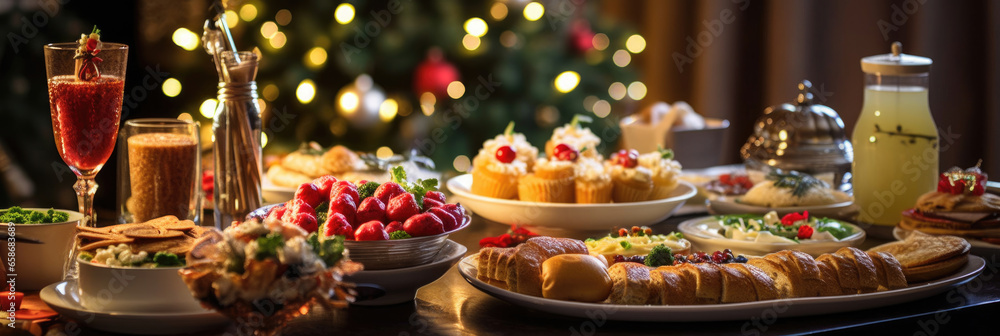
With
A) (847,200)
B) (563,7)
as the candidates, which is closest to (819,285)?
(847,200)

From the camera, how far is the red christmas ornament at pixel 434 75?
4.35 m

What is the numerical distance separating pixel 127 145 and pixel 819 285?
1345mm

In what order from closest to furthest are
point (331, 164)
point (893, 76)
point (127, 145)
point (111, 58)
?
1. point (111, 58)
2. point (127, 145)
3. point (893, 76)
4. point (331, 164)

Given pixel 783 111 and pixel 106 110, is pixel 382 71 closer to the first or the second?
pixel 783 111

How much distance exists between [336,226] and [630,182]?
97 cm

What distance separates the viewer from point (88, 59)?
1666 millimetres

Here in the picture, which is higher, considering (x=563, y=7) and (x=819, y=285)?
(x=563, y=7)

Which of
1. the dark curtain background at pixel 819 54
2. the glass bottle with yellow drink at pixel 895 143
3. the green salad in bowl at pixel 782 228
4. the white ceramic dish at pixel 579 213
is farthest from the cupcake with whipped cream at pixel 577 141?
the dark curtain background at pixel 819 54

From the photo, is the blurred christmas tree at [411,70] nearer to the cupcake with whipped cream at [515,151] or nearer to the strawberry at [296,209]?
the cupcake with whipped cream at [515,151]

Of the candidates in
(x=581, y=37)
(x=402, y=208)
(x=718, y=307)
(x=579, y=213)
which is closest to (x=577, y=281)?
(x=718, y=307)

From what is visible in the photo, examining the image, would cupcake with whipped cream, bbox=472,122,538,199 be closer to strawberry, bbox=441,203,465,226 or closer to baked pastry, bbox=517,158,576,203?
baked pastry, bbox=517,158,576,203

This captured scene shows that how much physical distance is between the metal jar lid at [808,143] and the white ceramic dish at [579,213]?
0.58 m

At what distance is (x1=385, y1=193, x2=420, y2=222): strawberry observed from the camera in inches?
61.6

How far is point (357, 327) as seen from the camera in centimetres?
145
